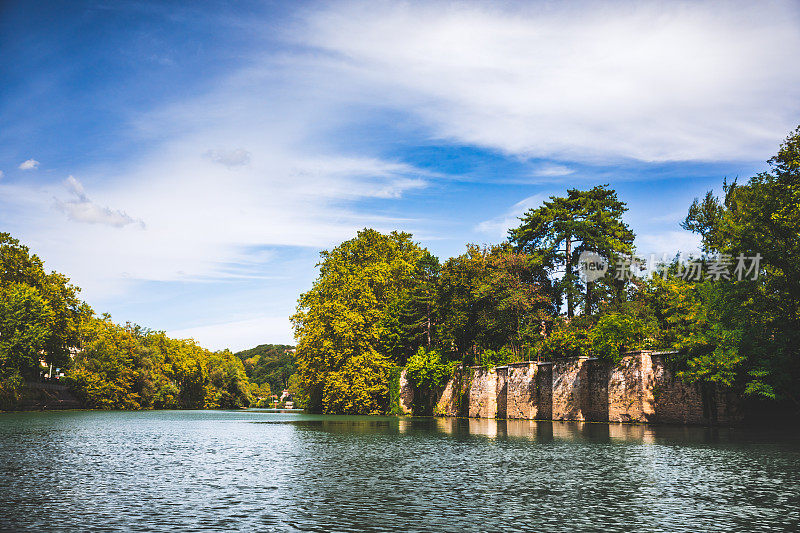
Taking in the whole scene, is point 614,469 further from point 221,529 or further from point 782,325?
point 782,325

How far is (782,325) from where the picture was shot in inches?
1110

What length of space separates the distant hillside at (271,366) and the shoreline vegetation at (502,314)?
83.8 meters

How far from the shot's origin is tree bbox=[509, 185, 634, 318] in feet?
156

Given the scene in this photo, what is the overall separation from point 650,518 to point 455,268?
132ft

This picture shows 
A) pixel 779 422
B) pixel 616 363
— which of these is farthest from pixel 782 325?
pixel 616 363

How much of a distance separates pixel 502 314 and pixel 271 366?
136 metres

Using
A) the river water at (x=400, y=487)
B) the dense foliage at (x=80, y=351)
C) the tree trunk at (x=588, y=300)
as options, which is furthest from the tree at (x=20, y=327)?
the tree trunk at (x=588, y=300)

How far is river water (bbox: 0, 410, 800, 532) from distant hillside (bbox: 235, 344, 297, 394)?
134659 millimetres

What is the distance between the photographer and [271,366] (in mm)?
171500

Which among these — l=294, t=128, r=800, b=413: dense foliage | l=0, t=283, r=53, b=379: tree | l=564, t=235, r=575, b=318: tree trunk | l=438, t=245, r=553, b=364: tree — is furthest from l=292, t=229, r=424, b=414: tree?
l=0, t=283, r=53, b=379: tree

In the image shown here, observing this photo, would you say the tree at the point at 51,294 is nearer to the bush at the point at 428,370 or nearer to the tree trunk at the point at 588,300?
the bush at the point at 428,370

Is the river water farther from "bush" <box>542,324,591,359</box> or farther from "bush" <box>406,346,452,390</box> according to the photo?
"bush" <box>406,346,452,390</box>

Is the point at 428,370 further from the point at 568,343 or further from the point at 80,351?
the point at 80,351

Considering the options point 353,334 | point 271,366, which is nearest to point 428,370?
point 353,334
